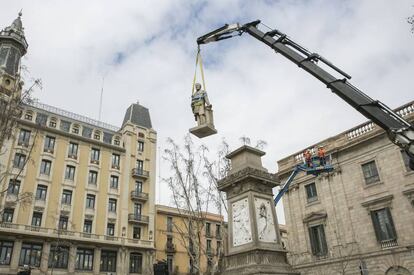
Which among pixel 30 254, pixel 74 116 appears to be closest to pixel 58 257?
pixel 30 254

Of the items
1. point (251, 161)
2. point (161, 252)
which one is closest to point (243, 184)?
point (251, 161)

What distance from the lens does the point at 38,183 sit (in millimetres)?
36812

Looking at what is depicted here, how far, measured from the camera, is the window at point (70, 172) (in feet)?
130

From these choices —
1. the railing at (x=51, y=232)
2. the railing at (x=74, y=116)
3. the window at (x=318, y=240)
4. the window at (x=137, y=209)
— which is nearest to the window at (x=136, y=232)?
the railing at (x=51, y=232)

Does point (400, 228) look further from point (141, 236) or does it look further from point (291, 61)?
point (141, 236)

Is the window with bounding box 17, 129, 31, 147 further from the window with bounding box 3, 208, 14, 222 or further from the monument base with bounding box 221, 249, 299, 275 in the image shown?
the monument base with bounding box 221, 249, 299, 275

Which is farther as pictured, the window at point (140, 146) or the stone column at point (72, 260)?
the window at point (140, 146)

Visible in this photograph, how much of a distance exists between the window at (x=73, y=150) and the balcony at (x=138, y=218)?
1000 cm

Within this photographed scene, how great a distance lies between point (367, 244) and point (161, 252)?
28980 millimetres

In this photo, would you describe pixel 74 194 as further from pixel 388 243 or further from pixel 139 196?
pixel 388 243

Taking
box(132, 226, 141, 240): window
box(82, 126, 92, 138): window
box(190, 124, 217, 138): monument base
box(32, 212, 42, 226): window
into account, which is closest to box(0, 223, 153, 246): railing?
box(32, 212, 42, 226): window

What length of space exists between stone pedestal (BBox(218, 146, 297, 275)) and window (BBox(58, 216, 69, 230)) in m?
30.4

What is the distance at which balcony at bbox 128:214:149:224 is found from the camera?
136 feet

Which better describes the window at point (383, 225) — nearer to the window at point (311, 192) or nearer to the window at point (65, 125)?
the window at point (311, 192)
